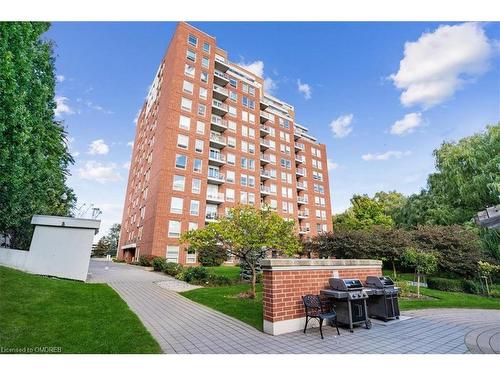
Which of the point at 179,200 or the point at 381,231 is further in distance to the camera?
the point at 179,200

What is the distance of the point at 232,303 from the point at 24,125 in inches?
420

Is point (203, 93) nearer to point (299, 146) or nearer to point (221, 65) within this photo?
point (221, 65)

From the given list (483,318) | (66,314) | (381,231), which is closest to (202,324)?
(66,314)

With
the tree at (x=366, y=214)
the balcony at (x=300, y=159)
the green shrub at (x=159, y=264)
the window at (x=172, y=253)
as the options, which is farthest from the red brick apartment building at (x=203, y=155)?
the tree at (x=366, y=214)

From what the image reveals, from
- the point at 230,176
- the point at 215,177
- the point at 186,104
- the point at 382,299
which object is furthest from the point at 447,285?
the point at 186,104

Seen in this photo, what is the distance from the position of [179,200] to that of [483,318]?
25299mm

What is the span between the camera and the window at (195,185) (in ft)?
97.5

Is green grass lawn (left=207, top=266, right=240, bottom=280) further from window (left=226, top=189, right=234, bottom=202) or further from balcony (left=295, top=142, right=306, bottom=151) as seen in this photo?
balcony (left=295, top=142, right=306, bottom=151)

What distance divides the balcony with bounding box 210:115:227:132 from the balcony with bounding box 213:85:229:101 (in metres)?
3.12

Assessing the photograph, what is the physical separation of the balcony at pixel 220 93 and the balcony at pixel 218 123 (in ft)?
10.2

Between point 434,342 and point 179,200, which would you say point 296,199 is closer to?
point 179,200

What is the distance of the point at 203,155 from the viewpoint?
102ft

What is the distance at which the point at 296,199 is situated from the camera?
43.0 meters

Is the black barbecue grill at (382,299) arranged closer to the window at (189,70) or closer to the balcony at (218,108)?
the balcony at (218,108)
